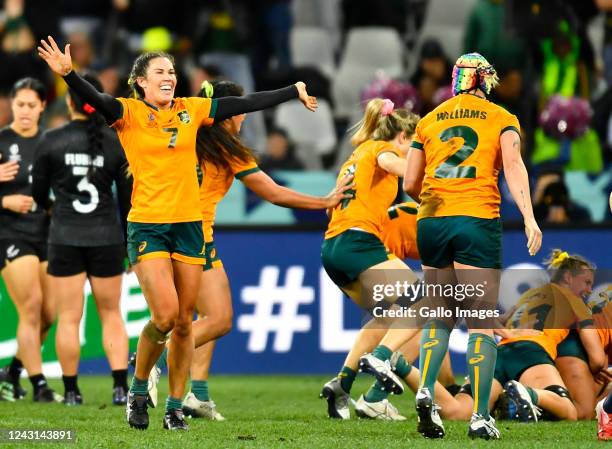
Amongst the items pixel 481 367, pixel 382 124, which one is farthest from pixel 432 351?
pixel 382 124

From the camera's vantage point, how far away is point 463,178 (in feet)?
26.8

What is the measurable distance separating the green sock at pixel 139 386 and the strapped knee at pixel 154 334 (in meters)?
0.26

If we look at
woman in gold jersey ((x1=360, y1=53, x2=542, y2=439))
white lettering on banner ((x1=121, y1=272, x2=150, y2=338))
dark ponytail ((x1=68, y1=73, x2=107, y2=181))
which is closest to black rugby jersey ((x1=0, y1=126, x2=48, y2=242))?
dark ponytail ((x1=68, y1=73, x2=107, y2=181))

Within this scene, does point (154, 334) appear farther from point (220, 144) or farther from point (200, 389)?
point (220, 144)

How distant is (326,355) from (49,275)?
11.2 feet

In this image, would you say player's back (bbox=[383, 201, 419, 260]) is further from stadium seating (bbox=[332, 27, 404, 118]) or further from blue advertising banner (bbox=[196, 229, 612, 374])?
stadium seating (bbox=[332, 27, 404, 118])

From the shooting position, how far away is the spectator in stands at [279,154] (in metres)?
14.8

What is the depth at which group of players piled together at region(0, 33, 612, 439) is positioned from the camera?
26.9 ft

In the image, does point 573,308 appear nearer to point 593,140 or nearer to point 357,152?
point 357,152

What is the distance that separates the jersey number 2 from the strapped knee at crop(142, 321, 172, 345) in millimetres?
2681

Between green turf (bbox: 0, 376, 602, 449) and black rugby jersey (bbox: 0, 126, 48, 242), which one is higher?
black rugby jersey (bbox: 0, 126, 48, 242)

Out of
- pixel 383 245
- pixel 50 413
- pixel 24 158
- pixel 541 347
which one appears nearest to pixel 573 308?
pixel 541 347

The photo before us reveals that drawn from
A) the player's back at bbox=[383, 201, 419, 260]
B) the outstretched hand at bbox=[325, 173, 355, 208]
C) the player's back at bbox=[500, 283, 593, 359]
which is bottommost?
the player's back at bbox=[500, 283, 593, 359]

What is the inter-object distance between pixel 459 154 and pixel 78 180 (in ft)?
12.2
